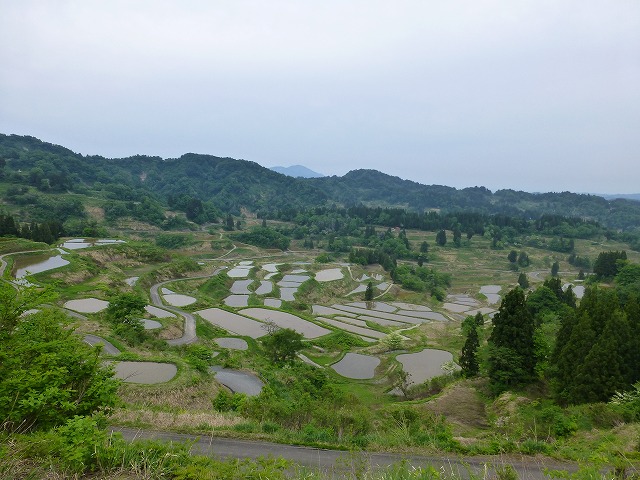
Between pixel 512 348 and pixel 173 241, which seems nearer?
pixel 512 348


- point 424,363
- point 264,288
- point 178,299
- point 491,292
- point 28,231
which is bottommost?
point 491,292

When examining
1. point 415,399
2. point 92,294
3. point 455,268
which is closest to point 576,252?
point 455,268

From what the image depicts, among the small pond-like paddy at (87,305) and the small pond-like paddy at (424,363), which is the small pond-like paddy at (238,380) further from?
the small pond-like paddy at (87,305)

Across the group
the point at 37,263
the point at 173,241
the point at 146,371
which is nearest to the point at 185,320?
the point at 146,371

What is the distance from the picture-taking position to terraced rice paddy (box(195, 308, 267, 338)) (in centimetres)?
3481

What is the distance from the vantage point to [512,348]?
23000 millimetres

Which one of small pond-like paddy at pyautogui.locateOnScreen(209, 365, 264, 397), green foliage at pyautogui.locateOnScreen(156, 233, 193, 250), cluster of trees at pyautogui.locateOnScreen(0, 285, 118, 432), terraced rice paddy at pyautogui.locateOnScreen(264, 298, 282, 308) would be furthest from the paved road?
green foliage at pyautogui.locateOnScreen(156, 233, 193, 250)

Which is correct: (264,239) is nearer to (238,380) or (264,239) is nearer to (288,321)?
(288,321)

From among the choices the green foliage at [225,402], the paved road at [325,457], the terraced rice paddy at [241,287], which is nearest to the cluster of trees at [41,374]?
the paved road at [325,457]

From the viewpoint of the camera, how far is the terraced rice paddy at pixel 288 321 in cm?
3668

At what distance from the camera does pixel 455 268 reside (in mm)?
92062

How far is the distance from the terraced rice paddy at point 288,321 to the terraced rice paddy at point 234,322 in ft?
5.25

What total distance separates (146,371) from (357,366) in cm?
1666

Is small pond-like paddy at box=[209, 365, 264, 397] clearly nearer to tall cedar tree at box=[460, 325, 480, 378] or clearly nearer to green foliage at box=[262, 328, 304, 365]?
green foliage at box=[262, 328, 304, 365]
